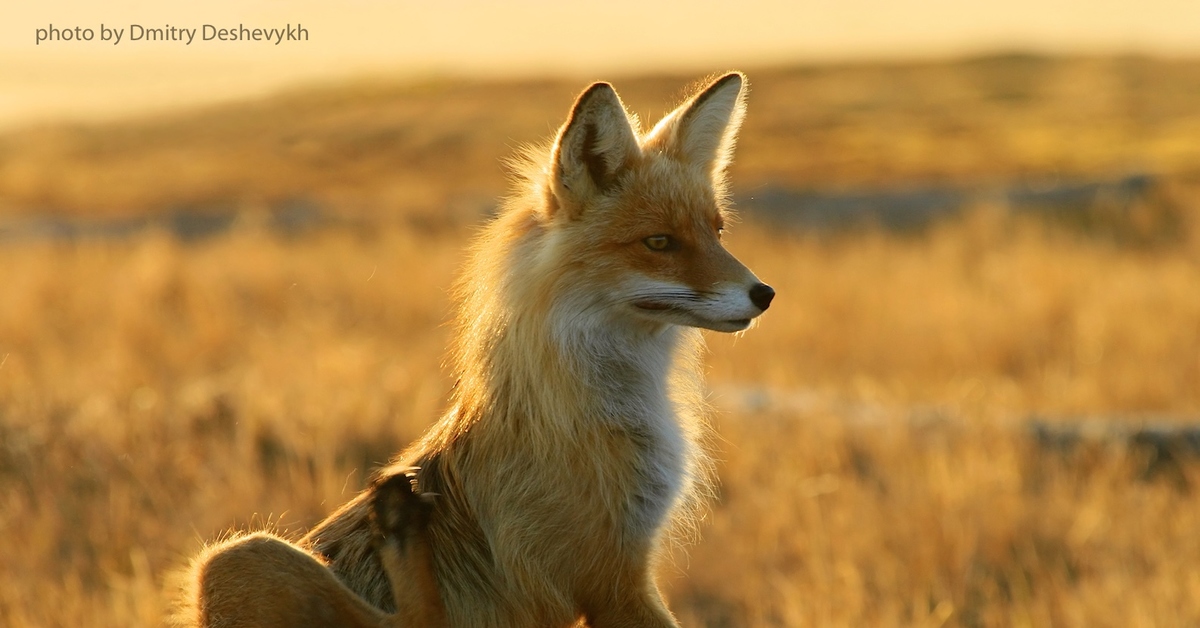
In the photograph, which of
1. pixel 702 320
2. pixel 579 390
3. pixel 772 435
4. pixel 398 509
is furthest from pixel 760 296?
pixel 772 435

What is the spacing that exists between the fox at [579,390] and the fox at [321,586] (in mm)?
112

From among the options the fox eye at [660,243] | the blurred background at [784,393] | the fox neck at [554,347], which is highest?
the fox eye at [660,243]

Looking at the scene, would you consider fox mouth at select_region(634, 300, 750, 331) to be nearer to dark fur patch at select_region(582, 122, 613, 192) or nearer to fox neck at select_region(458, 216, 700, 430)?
fox neck at select_region(458, 216, 700, 430)

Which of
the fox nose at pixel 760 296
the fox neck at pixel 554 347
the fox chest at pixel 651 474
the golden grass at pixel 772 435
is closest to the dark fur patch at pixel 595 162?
the fox neck at pixel 554 347

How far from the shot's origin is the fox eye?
4.04 meters

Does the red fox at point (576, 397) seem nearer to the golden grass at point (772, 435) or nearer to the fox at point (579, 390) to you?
the fox at point (579, 390)

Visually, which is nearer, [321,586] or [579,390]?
[321,586]

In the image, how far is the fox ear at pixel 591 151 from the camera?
401 centimetres

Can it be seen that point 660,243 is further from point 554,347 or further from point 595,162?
point 554,347

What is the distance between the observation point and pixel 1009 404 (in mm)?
10227

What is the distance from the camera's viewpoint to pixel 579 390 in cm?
393

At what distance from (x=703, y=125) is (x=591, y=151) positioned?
52cm

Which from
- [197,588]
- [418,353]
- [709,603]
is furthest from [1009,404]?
[197,588]

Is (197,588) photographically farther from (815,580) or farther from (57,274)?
(57,274)
